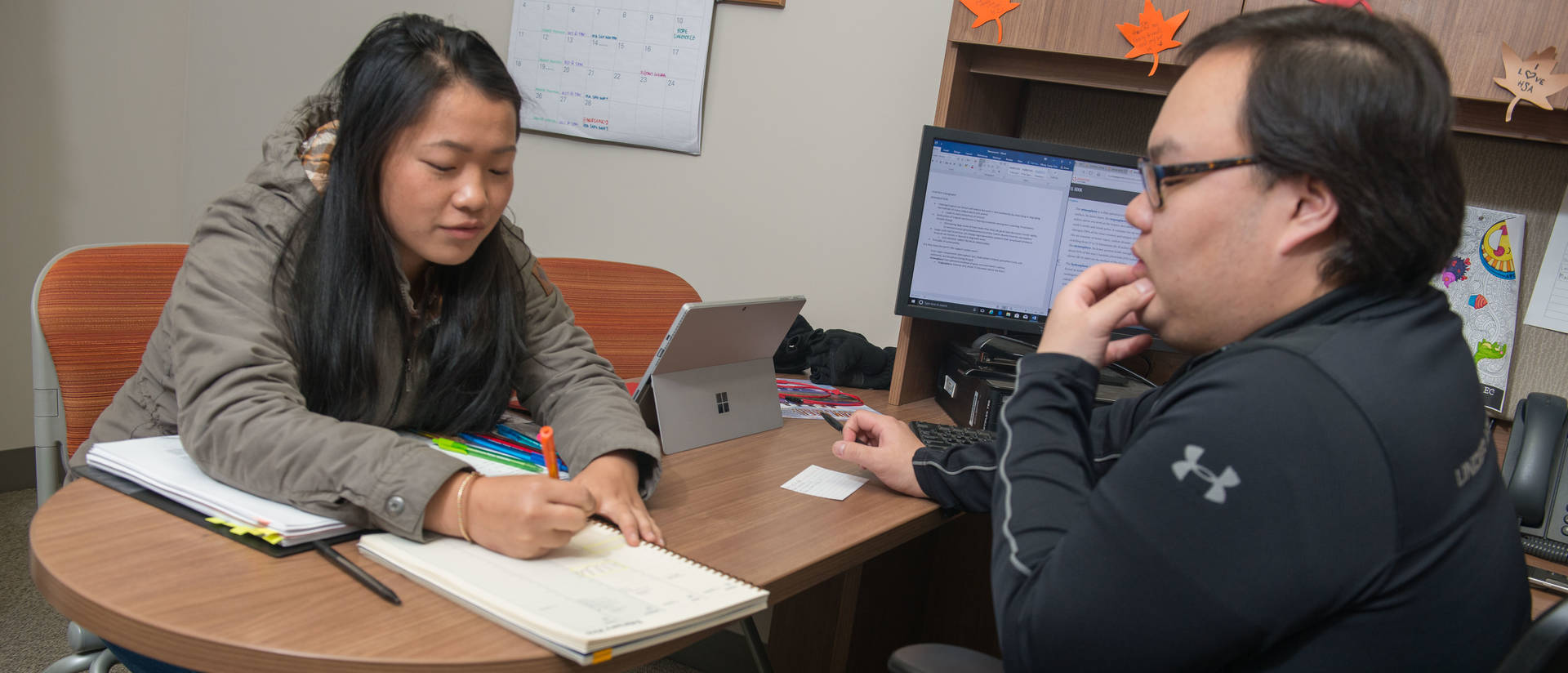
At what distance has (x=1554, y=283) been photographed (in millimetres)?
1681

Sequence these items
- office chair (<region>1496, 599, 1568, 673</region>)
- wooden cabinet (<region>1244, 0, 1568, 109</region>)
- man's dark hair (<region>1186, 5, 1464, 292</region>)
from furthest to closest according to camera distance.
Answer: wooden cabinet (<region>1244, 0, 1568, 109</region>) → man's dark hair (<region>1186, 5, 1464, 292</region>) → office chair (<region>1496, 599, 1568, 673</region>)

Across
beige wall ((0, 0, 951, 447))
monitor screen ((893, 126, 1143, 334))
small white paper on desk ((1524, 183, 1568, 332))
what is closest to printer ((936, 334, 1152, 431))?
monitor screen ((893, 126, 1143, 334))

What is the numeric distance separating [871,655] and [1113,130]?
3.77ft

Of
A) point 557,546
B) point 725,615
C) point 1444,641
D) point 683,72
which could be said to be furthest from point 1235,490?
point 683,72

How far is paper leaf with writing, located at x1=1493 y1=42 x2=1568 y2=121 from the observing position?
1381mm

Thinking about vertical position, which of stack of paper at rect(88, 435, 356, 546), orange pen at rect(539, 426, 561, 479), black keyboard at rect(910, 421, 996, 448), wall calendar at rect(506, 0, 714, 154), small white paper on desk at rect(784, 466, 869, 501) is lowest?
small white paper on desk at rect(784, 466, 869, 501)

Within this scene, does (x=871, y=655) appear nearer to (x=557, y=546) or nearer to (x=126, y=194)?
(x=557, y=546)

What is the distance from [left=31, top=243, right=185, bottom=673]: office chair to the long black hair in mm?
349

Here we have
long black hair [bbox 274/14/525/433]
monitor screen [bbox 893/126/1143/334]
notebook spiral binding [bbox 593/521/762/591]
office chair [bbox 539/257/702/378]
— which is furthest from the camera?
office chair [bbox 539/257/702/378]

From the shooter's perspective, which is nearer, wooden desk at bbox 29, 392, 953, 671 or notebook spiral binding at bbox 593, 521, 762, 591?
wooden desk at bbox 29, 392, 953, 671

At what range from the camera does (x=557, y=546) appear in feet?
2.81

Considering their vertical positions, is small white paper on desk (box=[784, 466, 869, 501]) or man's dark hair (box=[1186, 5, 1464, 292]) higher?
man's dark hair (box=[1186, 5, 1464, 292])

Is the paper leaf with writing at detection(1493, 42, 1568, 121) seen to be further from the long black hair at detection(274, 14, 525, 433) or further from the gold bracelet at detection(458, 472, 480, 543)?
the gold bracelet at detection(458, 472, 480, 543)

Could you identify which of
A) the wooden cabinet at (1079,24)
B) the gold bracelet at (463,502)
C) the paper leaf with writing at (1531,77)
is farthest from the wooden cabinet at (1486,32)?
the gold bracelet at (463,502)
